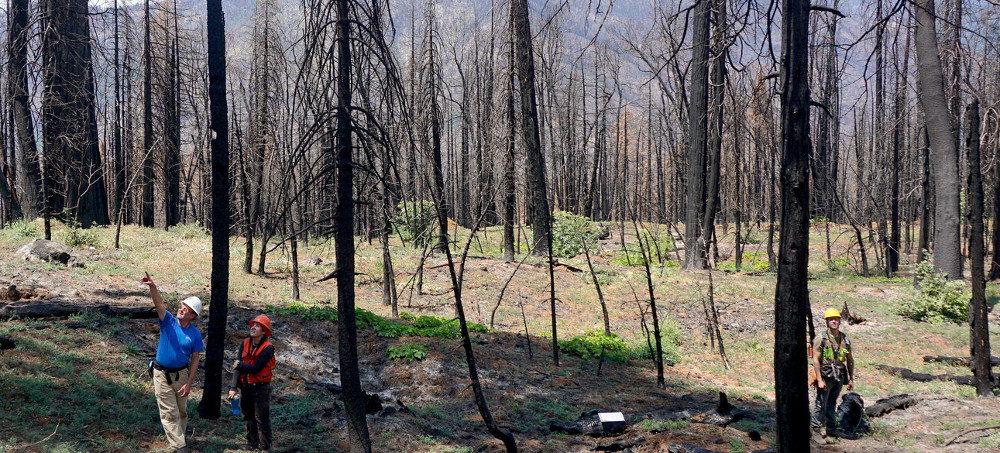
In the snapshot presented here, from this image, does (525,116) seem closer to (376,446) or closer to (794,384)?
(376,446)

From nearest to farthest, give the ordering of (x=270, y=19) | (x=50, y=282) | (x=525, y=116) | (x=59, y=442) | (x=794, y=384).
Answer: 1. (x=794, y=384)
2. (x=59, y=442)
3. (x=50, y=282)
4. (x=525, y=116)
5. (x=270, y=19)

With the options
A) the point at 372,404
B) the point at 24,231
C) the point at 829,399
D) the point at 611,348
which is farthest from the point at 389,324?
the point at 24,231

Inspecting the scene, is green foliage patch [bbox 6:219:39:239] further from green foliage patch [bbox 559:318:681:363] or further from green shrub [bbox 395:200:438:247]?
green foliage patch [bbox 559:318:681:363]

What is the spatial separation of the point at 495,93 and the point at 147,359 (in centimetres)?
948

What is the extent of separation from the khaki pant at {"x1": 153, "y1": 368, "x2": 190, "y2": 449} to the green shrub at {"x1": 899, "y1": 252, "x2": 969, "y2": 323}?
15550 mm

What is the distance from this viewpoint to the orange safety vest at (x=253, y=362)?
6.31m

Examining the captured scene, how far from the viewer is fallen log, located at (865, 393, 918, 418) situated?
26.4 feet

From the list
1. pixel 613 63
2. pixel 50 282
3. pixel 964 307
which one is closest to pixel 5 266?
pixel 50 282

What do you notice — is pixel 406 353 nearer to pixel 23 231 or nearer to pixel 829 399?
pixel 829 399

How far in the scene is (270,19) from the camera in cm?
1647

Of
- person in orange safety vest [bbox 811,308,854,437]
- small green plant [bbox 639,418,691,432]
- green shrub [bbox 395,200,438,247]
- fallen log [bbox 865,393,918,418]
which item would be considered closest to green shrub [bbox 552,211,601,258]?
green shrub [bbox 395,200,438,247]

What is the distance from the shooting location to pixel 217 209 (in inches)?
272

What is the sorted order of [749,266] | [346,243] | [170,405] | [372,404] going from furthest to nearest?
[749,266], [372,404], [170,405], [346,243]

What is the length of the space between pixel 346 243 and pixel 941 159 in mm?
15968
